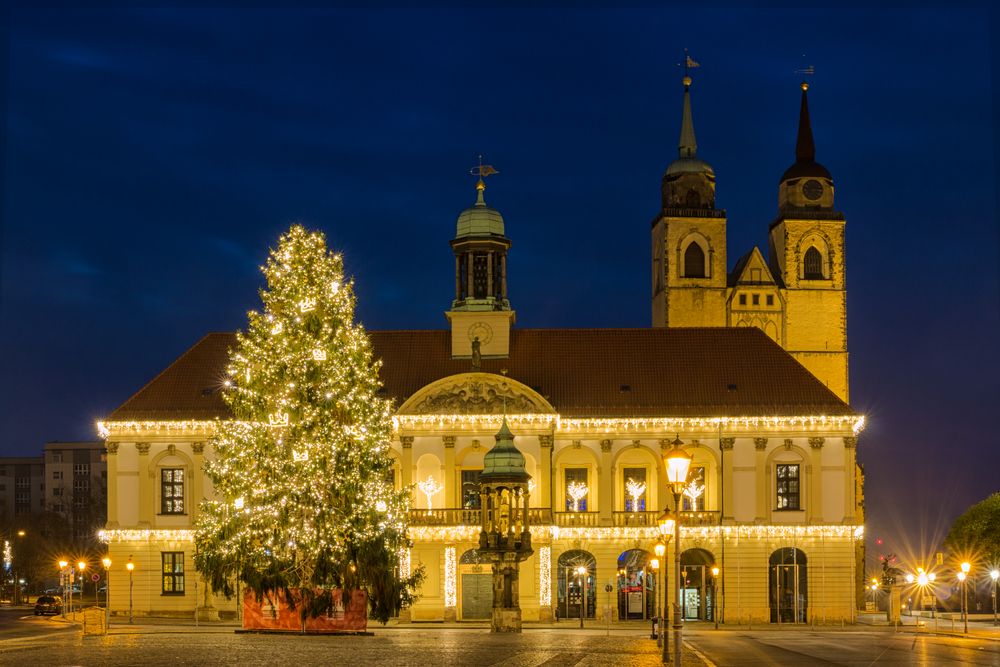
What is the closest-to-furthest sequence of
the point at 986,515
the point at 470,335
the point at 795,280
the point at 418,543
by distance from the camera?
the point at 418,543 → the point at 470,335 → the point at 986,515 → the point at 795,280

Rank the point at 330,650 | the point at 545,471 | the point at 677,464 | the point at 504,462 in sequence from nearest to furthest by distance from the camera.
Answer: the point at 677,464 < the point at 330,650 < the point at 504,462 < the point at 545,471

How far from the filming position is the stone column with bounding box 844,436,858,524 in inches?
2896

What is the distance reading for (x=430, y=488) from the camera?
73188 mm

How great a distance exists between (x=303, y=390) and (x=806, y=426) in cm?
2923

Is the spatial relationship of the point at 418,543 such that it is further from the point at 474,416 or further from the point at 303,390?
the point at 303,390

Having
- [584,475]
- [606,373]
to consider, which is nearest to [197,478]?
[584,475]

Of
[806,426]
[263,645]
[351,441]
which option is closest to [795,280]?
[806,426]

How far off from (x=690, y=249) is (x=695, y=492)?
36905 mm

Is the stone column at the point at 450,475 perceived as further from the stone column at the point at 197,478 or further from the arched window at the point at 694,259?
the arched window at the point at 694,259

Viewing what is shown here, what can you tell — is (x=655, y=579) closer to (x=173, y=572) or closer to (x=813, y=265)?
(x=173, y=572)

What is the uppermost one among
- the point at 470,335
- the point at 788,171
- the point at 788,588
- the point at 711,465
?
the point at 788,171

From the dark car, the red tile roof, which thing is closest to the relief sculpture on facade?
the red tile roof

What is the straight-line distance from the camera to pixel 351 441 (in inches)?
2125

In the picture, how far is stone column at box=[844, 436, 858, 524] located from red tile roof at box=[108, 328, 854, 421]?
1618 mm
